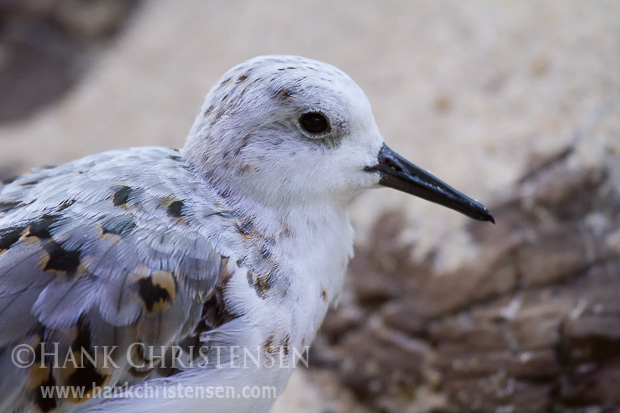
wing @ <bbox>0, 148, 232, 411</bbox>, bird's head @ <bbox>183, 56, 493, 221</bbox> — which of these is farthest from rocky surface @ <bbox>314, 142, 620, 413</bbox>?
wing @ <bbox>0, 148, 232, 411</bbox>

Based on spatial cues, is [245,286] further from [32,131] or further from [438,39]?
[32,131]

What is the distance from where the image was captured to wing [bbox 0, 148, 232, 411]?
1.62m

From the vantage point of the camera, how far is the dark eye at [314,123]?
1861 mm

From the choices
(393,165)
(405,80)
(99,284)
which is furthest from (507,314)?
(405,80)

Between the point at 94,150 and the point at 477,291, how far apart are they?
3674 millimetres

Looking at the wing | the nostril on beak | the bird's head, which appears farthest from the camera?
the nostril on beak

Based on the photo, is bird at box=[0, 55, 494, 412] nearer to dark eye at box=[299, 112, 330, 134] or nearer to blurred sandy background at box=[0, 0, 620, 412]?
dark eye at box=[299, 112, 330, 134]

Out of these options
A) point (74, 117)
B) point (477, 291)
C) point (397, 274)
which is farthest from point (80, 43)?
point (477, 291)

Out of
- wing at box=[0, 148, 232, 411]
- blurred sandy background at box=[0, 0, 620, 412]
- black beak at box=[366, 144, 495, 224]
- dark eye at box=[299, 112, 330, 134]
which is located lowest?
wing at box=[0, 148, 232, 411]

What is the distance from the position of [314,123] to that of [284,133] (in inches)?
4.0

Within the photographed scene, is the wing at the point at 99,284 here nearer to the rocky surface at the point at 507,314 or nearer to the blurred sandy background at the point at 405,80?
the rocky surface at the point at 507,314

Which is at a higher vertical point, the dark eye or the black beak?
the dark eye

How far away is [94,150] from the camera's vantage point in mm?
5258

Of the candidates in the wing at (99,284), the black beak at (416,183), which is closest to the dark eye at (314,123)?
the black beak at (416,183)
